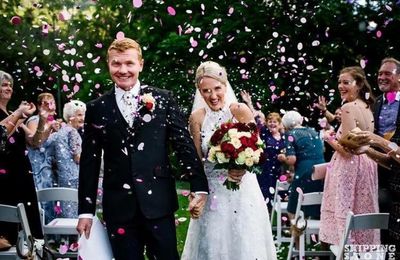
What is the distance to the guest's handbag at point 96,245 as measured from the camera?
4.39 meters

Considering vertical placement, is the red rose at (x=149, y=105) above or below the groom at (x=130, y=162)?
above

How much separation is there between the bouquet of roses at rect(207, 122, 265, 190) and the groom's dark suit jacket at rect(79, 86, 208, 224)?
0.68 metres

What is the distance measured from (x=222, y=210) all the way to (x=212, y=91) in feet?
3.18

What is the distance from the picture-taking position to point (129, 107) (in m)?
4.47

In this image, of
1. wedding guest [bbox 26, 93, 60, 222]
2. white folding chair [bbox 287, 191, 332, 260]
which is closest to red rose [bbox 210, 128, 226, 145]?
white folding chair [bbox 287, 191, 332, 260]

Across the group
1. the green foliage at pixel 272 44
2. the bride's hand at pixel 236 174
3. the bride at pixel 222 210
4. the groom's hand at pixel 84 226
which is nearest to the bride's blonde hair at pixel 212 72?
the bride at pixel 222 210

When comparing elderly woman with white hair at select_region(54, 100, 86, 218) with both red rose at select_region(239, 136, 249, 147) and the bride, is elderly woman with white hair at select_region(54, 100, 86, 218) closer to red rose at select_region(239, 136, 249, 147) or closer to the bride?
the bride

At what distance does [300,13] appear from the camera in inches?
570

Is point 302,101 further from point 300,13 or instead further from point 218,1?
point 218,1

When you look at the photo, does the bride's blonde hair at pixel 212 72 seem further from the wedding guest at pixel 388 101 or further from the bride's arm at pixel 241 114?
the wedding guest at pixel 388 101

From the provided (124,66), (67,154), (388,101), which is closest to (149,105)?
(124,66)

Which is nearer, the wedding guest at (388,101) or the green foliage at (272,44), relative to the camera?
the wedding guest at (388,101)

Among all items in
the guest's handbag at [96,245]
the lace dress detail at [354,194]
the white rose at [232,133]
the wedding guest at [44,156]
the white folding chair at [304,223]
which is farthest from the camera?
the wedding guest at [44,156]

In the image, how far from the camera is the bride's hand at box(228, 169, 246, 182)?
5254mm
